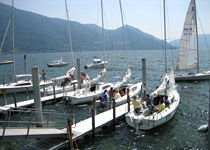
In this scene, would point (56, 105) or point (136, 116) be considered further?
point (56, 105)

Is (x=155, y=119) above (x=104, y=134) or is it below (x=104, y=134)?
above

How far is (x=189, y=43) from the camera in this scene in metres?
35.2

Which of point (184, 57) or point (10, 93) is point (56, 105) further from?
point (184, 57)

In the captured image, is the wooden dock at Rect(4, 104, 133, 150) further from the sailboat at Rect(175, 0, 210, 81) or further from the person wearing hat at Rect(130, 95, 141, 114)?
the sailboat at Rect(175, 0, 210, 81)

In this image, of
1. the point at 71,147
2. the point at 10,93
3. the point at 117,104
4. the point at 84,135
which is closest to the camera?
the point at 71,147

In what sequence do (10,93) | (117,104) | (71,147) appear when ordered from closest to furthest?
(71,147)
(117,104)
(10,93)

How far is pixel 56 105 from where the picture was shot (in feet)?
75.0

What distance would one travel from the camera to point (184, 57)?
35875 millimetres

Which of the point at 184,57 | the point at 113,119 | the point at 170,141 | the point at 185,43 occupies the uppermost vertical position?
the point at 185,43

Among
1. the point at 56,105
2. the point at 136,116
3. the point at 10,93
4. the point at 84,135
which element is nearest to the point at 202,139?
the point at 136,116

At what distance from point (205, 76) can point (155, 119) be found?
2413 cm

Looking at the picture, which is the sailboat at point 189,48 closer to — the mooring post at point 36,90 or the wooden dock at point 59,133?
the wooden dock at point 59,133

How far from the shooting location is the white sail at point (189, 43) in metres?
34.3

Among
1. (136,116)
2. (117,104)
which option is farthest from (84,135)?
(117,104)
